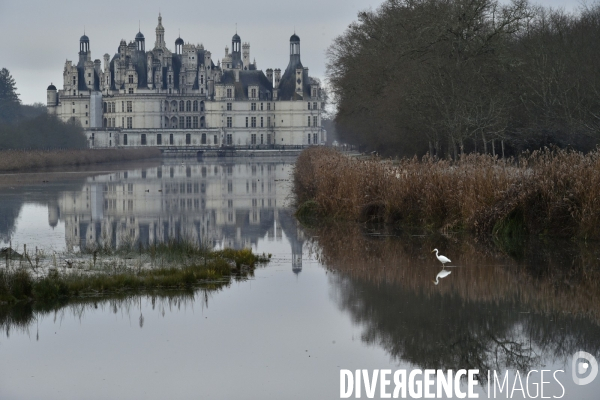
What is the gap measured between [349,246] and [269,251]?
112 cm

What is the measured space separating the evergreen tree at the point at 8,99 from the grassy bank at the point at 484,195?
97.0m

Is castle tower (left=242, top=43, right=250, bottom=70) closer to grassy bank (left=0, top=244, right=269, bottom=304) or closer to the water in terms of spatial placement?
the water

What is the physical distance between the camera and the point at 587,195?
13.2m

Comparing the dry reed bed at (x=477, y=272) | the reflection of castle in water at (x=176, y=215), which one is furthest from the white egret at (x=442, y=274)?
the reflection of castle in water at (x=176, y=215)

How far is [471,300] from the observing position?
9.47 m

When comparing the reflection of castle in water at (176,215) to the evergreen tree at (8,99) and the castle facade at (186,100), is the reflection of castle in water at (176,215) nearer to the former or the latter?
the castle facade at (186,100)

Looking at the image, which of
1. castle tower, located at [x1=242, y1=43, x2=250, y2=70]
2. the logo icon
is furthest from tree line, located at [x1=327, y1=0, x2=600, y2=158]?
castle tower, located at [x1=242, y1=43, x2=250, y2=70]

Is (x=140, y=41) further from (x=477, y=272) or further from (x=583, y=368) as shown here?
(x=583, y=368)

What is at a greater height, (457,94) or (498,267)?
(457,94)

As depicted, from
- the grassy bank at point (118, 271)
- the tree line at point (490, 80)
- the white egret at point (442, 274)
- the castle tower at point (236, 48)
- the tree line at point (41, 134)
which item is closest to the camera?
the grassy bank at point (118, 271)

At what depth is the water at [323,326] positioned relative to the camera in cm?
694

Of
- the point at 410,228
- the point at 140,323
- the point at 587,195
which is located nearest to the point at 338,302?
the point at 140,323

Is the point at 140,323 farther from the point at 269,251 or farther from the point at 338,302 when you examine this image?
the point at 269,251

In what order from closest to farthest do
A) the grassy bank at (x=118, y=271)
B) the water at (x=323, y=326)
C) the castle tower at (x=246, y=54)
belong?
the water at (x=323, y=326), the grassy bank at (x=118, y=271), the castle tower at (x=246, y=54)
